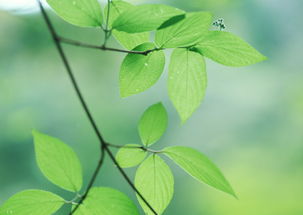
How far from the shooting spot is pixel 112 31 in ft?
1.47

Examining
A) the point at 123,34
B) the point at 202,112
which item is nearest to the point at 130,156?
the point at 123,34

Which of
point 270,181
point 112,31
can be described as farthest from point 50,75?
point 112,31

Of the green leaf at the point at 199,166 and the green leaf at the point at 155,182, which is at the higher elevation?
the green leaf at the point at 199,166

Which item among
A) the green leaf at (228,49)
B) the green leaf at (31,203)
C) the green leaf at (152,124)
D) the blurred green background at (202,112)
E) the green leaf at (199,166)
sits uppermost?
the green leaf at (228,49)

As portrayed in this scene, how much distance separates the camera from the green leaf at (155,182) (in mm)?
455

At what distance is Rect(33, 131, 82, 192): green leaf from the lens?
0.39 metres

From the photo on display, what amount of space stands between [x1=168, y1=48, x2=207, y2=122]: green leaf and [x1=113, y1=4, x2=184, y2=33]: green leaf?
6cm

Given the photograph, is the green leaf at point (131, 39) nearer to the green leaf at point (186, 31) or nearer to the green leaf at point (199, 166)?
the green leaf at point (186, 31)

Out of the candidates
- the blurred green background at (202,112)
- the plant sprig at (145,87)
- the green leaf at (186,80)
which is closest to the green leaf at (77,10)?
the plant sprig at (145,87)

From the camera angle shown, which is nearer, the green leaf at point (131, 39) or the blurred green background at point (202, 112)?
the green leaf at point (131, 39)

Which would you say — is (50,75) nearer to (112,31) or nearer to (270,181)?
Answer: (270,181)

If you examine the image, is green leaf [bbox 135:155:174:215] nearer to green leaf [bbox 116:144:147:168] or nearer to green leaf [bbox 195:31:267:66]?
green leaf [bbox 116:144:147:168]

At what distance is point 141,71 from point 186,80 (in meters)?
0.05

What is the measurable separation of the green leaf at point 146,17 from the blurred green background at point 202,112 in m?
5.24
